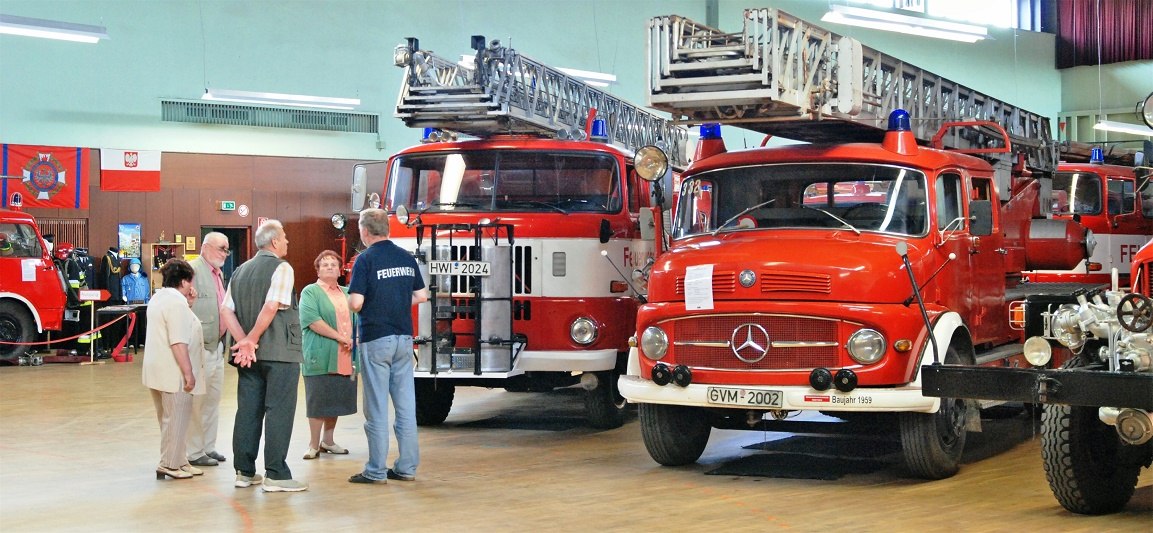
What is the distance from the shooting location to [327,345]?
897 cm

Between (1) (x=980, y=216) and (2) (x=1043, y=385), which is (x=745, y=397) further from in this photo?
(1) (x=980, y=216)

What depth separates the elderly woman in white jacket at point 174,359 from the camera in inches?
328

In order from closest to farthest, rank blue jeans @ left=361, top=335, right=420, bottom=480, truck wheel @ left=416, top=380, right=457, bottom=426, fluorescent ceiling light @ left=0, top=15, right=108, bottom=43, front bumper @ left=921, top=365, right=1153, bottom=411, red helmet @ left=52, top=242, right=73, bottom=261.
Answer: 1. front bumper @ left=921, top=365, right=1153, bottom=411
2. blue jeans @ left=361, top=335, right=420, bottom=480
3. truck wheel @ left=416, top=380, right=457, bottom=426
4. fluorescent ceiling light @ left=0, top=15, right=108, bottom=43
5. red helmet @ left=52, top=242, right=73, bottom=261

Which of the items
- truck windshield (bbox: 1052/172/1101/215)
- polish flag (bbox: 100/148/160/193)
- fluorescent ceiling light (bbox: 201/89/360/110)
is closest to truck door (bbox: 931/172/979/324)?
truck windshield (bbox: 1052/172/1101/215)

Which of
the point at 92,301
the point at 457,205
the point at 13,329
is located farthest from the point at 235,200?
the point at 457,205

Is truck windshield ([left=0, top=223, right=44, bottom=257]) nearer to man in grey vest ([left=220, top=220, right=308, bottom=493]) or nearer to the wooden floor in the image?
the wooden floor

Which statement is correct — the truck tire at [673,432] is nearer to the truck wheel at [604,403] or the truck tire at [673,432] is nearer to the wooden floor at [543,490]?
the wooden floor at [543,490]

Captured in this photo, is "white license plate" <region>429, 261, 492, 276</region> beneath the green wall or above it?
beneath

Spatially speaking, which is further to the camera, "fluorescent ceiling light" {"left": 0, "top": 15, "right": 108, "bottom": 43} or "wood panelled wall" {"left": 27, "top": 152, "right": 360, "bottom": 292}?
"wood panelled wall" {"left": 27, "top": 152, "right": 360, "bottom": 292}

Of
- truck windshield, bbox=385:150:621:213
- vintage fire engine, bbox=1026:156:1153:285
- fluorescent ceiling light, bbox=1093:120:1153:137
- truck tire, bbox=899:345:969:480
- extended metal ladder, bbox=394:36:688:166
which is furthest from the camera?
fluorescent ceiling light, bbox=1093:120:1153:137

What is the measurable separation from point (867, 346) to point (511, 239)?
3.36 metres

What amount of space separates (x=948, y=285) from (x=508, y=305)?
3.40 metres

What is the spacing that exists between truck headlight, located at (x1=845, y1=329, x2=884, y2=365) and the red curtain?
27.3m

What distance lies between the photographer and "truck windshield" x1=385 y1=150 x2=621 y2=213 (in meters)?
10.8
